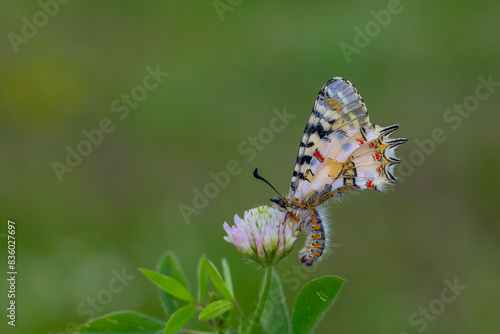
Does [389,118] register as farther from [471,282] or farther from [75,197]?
[75,197]

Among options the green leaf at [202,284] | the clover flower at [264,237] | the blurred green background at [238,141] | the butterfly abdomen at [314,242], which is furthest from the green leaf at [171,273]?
the blurred green background at [238,141]

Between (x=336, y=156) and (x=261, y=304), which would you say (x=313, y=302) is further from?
(x=336, y=156)

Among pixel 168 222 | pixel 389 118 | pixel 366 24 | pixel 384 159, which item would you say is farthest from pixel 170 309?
pixel 366 24

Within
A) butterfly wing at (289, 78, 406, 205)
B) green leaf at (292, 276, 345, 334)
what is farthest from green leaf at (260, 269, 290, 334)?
butterfly wing at (289, 78, 406, 205)

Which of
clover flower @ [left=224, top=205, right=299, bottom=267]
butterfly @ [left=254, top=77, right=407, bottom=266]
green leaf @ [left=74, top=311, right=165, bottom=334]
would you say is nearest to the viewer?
green leaf @ [left=74, top=311, right=165, bottom=334]

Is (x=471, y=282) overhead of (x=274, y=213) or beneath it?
overhead

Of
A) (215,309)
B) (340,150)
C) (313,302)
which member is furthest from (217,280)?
(340,150)

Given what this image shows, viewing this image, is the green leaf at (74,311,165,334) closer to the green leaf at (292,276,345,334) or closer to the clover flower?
the clover flower
